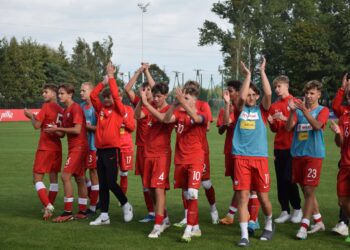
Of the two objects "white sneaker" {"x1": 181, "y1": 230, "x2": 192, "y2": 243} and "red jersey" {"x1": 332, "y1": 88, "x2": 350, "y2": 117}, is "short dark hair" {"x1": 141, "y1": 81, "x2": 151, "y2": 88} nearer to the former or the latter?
"white sneaker" {"x1": 181, "y1": 230, "x2": 192, "y2": 243}

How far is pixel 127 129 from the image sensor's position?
1047 cm

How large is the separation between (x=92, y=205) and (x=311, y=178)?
4.06 metres

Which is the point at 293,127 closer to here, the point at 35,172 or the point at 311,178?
the point at 311,178

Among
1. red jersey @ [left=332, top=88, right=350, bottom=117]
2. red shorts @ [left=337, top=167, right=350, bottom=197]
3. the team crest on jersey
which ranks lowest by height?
red shorts @ [left=337, top=167, right=350, bottom=197]

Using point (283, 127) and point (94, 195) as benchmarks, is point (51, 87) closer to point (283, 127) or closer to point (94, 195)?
point (94, 195)

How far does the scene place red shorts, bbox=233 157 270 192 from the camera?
8.05 meters

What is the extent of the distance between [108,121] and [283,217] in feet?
10.9

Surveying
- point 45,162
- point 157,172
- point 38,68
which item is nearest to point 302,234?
point 157,172

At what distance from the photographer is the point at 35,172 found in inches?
393

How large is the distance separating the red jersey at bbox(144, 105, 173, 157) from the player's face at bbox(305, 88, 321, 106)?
2.08 metres

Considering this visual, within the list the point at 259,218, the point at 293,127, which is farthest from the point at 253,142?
the point at 259,218

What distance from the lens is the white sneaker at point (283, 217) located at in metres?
9.65

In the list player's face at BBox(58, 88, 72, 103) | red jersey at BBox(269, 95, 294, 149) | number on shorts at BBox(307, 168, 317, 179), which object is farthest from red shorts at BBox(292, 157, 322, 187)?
player's face at BBox(58, 88, 72, 103)

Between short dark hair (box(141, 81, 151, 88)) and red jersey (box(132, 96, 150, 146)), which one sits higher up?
short dark hair (box(141, 81, 151, 88))
